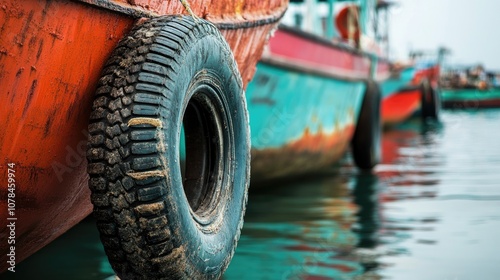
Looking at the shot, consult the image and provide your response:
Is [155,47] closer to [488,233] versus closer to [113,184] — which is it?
[113,184]

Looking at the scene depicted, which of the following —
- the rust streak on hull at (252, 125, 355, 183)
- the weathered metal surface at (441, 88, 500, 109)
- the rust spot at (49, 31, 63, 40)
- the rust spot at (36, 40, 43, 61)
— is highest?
the rust spot at (49, 31, 63, 40)

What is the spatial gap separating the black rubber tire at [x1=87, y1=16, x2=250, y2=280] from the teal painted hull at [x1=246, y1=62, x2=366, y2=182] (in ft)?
10.8

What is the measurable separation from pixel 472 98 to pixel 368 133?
24.8 meters

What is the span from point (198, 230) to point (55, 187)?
1.88ft

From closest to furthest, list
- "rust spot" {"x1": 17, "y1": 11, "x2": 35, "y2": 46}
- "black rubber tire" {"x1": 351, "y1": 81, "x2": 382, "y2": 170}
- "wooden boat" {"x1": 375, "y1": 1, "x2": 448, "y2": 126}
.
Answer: "rust spot" {"x1": 17, "y1": 11, "x2": 35, "y2": 46}
"black rubber tire" {"x1": 351, "y1": 81, "x2": 382, "y2": 170}
"wooden boat" {"x1": 375, "y1": 1, "x2": 448, "y2": 126}

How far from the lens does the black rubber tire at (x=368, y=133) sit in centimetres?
990

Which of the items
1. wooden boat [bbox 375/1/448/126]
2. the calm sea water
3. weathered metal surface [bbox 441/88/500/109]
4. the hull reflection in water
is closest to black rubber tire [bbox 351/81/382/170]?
the calm sea water

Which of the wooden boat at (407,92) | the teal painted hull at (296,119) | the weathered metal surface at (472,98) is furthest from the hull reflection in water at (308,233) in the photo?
the weathered metal surface at (472,98)

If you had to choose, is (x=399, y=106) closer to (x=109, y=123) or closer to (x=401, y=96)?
(x=401, y=96)

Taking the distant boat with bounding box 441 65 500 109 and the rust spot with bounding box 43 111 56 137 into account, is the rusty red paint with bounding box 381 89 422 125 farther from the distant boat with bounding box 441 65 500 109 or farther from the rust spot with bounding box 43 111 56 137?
the rust spot with bounding box 43 111 56 137

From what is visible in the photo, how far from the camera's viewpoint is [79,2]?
283 centimetres

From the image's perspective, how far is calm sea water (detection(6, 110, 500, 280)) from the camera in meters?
4.47

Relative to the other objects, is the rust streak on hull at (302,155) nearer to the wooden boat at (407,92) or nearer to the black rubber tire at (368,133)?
the black rubber tire at (368,133)

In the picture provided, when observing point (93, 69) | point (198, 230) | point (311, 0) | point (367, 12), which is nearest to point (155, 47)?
point (93, 69)
